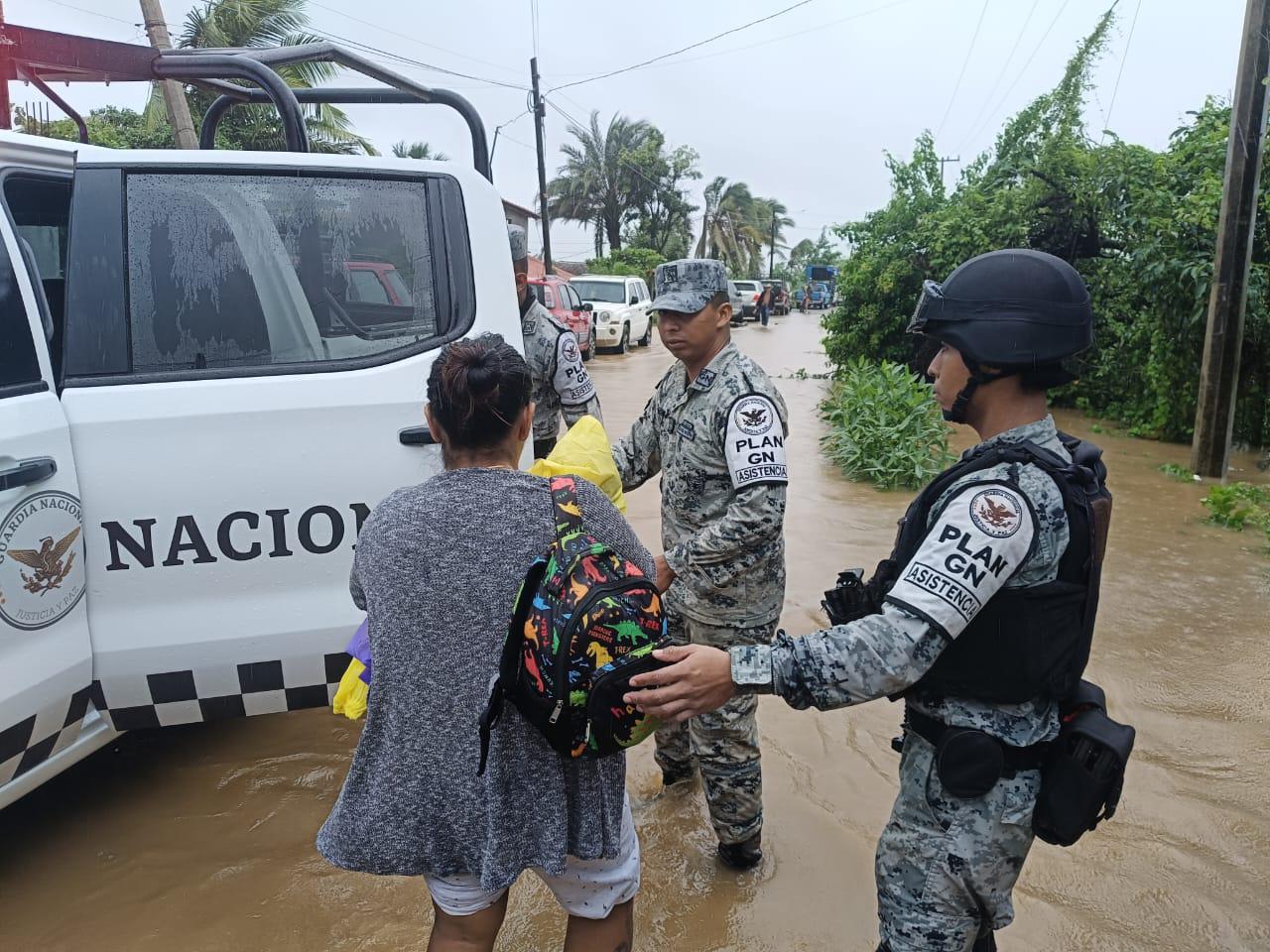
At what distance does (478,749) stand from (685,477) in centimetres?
131

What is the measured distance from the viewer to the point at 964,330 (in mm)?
1558

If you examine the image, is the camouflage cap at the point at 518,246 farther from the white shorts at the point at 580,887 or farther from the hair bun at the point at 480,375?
the white shorts at the point at 580,887

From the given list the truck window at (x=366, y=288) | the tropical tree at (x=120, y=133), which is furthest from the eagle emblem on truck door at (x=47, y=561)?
the tropical tree at (x=120, y=133)

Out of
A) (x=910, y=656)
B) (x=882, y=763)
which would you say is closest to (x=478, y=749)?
(x=910, y=656)

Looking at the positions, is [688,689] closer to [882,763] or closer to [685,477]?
[685,477]

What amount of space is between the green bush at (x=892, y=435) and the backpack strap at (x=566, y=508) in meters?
6.76

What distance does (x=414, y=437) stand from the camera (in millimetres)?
2500

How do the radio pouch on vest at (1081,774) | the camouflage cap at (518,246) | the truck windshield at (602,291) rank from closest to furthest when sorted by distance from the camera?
the radio pouch on vest at (1081,774), the camouflage cap at (518,246), the truck windshield at (602,291)

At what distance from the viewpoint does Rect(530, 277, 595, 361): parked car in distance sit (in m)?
15.5

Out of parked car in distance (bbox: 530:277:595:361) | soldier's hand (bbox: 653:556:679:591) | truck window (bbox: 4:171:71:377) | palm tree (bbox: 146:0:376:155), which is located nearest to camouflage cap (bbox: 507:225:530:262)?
truck window (bbox: 4:171:71:377)

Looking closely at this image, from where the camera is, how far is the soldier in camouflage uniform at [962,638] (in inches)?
56.6

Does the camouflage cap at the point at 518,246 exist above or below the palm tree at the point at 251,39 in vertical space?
below

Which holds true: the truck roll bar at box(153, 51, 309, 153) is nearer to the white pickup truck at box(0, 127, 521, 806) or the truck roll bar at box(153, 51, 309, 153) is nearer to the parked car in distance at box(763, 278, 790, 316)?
the white pickup truck at box(0, 127, 521, 806)

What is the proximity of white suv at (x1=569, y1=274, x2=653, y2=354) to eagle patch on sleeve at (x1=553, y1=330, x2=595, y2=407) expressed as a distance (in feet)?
49.7
